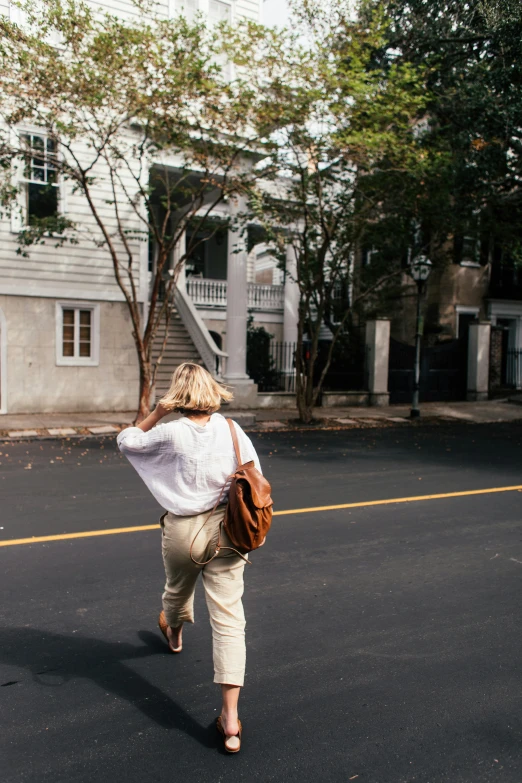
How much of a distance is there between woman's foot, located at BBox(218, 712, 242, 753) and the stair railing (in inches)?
612

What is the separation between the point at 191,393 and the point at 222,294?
21595 millimetres

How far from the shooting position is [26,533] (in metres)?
6.11

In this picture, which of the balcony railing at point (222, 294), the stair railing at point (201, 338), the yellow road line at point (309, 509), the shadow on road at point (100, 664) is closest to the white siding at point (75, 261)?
the stair railing at point (201, 338)

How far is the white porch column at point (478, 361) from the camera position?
21.6m

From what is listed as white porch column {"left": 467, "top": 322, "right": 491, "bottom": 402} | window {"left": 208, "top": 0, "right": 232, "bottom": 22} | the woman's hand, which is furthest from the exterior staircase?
the woman's hand

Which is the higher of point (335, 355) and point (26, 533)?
point (335, 355)

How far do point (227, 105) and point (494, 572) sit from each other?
10476mm

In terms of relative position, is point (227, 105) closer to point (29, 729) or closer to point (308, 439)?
point (308, 439)

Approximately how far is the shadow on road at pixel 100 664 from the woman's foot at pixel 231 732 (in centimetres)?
11

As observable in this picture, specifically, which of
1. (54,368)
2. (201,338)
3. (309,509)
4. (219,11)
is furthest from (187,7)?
(309,509)

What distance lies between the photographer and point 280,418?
1647 cm

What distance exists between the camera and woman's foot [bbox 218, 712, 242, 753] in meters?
2.88

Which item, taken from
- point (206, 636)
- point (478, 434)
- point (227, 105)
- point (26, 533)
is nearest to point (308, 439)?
point (478, 434)

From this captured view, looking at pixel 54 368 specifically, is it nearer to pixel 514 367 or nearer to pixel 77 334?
pixel 77 334
